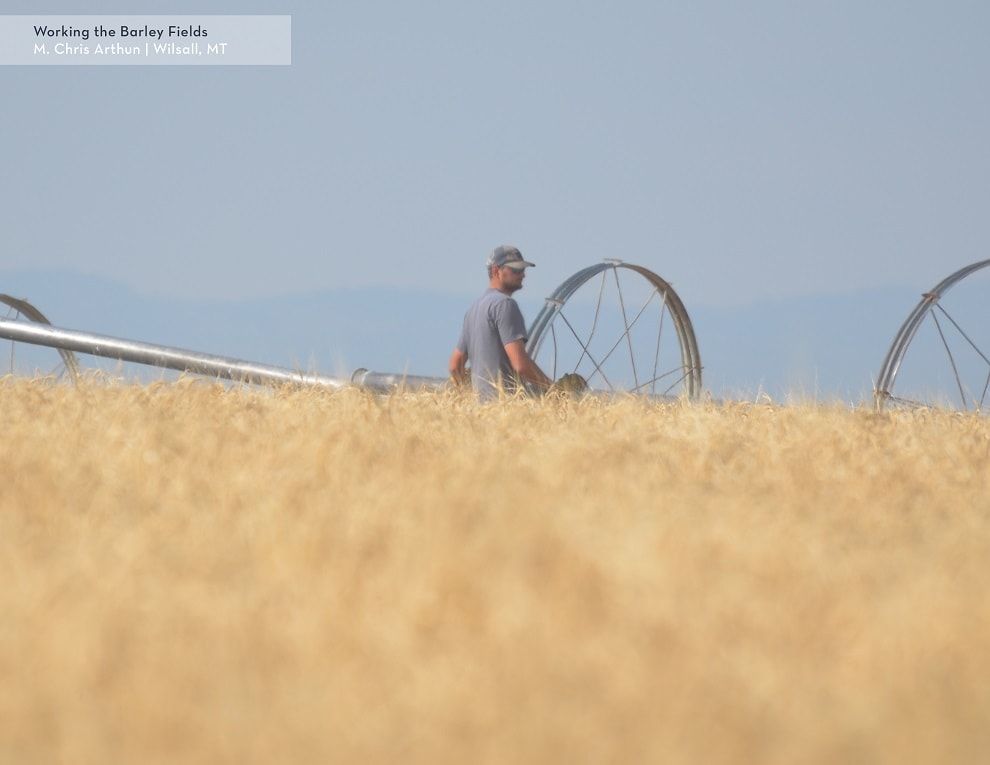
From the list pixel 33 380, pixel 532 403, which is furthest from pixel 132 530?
pixel 33 380

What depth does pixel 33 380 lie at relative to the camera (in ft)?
21.0

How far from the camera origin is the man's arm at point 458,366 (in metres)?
7.32

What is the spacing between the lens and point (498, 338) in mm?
6988

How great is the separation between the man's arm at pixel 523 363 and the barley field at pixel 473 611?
2.71 m

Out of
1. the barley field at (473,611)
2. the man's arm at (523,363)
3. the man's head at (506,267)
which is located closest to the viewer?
the barley field at (473,611)

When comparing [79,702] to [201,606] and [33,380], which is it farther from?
[33,380]

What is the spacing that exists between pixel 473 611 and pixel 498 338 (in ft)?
15.9

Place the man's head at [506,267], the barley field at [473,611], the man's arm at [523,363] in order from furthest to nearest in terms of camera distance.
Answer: the man's head at [506,267], the man's arm at [523,363], the barley field at [473,611]

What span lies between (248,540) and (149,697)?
1.01 m

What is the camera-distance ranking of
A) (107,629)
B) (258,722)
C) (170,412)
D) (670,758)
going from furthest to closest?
1. (170,412)
2. (107,629)
3. (258,722)
4. (670,758)

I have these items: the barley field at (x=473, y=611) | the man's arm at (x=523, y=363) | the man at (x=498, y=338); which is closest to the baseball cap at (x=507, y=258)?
the man at (x=498, y=338)

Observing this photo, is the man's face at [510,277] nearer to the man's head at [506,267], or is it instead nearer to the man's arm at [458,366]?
the man's head at [506,267]

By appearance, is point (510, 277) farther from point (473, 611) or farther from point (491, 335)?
point (473, 611)

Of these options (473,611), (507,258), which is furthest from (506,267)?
(473,611)
